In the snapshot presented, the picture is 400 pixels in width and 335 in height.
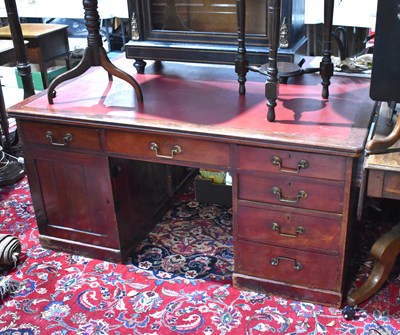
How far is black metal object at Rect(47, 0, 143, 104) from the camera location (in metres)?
2.17

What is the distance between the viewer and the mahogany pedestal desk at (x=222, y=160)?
1.84 meters

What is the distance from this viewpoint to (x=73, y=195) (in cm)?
227

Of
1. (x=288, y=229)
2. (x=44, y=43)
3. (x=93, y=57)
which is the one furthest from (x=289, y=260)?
(x=44, y=43)

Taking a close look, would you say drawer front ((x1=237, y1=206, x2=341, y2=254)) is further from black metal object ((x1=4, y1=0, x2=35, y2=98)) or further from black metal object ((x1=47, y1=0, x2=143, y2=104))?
black metal object ((x1=4, y1=0, x2=35, y2=98))

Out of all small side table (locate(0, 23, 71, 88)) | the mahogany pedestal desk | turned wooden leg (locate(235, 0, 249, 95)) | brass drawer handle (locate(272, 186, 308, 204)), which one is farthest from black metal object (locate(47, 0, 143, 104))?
small side table (locate(0, 23, 71, 88))

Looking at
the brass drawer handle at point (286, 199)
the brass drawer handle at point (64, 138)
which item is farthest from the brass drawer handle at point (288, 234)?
the brass drawer handle at point (64, 138)

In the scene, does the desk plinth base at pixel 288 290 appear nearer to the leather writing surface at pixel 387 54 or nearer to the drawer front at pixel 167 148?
the drawer front at pixel 167 148

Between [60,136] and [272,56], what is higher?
[272,56]

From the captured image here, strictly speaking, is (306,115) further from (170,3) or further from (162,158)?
(170,3)

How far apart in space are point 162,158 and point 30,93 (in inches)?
57.8

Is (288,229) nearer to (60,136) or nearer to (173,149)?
(173,149)

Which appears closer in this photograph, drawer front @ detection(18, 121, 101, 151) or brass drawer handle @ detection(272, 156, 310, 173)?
brass drawer handle @ detection(272, 156, 310, 173)

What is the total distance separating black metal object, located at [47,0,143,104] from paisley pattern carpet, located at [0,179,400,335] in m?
0.71

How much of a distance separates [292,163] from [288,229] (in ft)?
0.88
